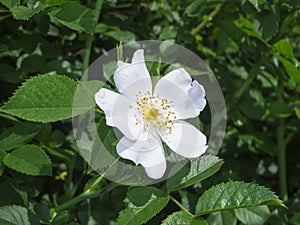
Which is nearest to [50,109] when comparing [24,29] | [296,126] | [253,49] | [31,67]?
[31,67]

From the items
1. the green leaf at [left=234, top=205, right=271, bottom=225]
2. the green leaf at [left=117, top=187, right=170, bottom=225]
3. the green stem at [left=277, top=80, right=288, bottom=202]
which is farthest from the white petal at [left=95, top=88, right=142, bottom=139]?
the green stem at [left=277, top=80, right=288, bottom=202]

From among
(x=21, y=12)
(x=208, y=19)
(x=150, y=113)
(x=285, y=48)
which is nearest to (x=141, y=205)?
(x=150, y=113)

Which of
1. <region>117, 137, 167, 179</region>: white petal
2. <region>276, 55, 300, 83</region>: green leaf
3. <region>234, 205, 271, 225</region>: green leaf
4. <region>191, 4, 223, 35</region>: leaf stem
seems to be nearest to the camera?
<region>117, 137, 167, 179</region>: white petal

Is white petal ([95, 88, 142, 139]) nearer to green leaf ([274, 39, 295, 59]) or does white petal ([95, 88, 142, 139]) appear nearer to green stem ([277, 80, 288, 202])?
green leaf ([274, 39, 295, 59])

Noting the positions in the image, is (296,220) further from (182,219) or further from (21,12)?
(21,12)

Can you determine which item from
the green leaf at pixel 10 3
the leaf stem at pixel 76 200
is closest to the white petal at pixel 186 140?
the leaf stem at pixel 76 200

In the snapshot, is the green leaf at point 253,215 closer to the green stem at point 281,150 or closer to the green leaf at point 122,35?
the green stem at point 281,150
